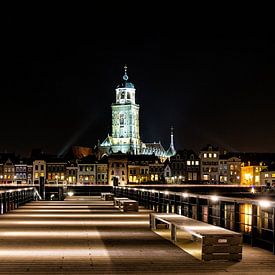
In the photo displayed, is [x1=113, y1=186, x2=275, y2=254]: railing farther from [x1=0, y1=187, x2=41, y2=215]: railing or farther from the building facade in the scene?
the building facade

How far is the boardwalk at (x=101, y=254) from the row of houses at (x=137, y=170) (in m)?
161

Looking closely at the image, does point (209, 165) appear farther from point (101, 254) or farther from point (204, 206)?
point (101, 254)

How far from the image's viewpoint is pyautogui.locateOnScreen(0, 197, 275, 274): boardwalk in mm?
12633

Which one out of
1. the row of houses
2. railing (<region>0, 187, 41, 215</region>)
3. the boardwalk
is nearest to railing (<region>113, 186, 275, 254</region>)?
the boardwalk

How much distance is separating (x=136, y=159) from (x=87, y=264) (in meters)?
182

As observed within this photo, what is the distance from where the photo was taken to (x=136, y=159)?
19538 centimetres

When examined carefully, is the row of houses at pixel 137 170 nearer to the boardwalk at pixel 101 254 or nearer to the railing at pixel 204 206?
the railing at pixel 204 206

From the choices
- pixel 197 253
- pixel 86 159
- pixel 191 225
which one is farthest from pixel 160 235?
pixel 86 159

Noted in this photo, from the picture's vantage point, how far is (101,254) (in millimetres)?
14930

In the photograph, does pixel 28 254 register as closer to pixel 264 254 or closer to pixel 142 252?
pixel 142 252

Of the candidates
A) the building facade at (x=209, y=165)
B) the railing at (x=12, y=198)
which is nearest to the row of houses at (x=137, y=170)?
the building facade at (x=209, y=165)

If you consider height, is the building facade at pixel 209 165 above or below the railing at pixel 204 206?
above

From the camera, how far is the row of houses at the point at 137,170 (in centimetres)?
18538

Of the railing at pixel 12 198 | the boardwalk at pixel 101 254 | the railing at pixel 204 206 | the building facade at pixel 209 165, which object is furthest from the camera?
the building facade at pixel 209 165
